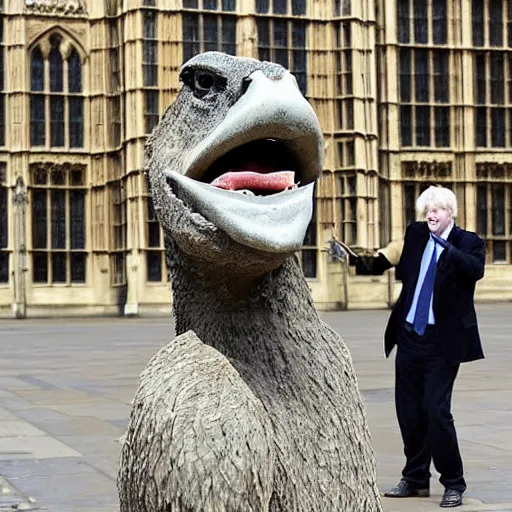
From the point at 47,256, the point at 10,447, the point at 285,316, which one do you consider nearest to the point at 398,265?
the point at 10,447

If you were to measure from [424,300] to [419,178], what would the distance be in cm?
2832

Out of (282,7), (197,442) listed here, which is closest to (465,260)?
(197,442)

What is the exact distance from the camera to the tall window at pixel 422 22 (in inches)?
1308

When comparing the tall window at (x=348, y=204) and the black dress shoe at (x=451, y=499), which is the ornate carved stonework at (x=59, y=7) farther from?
the black dress shoe at (x=451, y=499)

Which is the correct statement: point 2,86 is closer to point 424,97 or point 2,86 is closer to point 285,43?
point 285,43

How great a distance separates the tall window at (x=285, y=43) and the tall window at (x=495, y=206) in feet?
19.7

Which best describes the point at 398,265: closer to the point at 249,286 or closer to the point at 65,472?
the point at 65,472

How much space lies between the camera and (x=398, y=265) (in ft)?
18.0

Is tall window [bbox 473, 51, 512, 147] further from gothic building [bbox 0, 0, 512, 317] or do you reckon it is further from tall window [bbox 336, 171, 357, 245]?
tall window [bbox 336, 171, 357, 245]

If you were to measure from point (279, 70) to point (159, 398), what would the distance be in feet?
1.63

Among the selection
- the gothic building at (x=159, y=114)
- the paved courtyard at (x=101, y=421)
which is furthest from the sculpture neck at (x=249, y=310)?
the gothic building at (x=159, y=114)

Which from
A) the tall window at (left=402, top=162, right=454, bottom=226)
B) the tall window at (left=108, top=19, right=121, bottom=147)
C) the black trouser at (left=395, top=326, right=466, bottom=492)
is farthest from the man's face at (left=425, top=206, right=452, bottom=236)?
the tall window at (left=402, top=162, right=454, bottom=226)

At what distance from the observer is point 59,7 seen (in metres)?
32.6

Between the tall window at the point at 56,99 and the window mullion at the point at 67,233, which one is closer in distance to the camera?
the tall window at the point at 56,99
